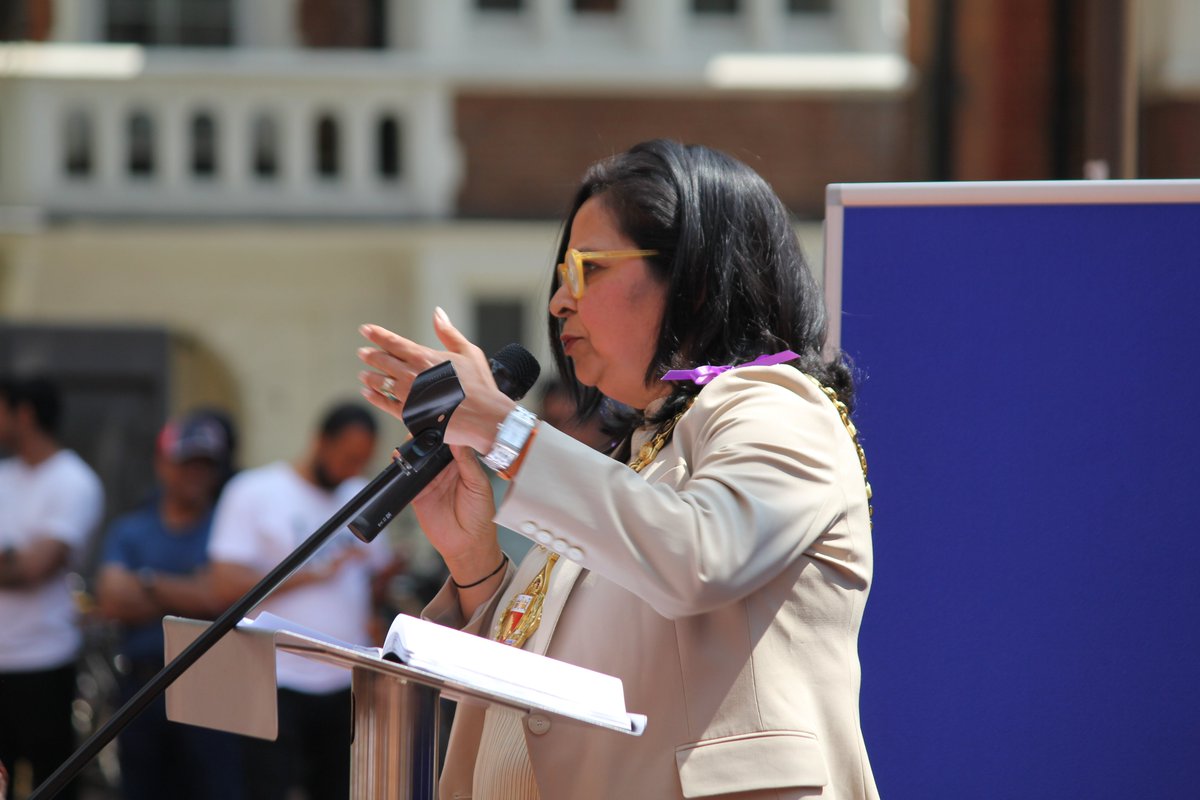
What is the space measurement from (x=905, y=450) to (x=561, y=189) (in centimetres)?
767

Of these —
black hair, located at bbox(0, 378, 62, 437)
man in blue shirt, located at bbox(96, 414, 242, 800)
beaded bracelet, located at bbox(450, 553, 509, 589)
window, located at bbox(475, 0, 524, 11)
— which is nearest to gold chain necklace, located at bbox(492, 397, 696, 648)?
beaded bracelet, located at bbox(450, 553, 509, 589)

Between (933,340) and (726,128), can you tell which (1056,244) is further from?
(726,128)

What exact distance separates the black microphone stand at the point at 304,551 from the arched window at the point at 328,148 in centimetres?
883

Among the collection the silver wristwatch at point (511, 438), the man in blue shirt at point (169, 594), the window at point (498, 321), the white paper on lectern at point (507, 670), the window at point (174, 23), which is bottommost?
the man in blue shirt at point (169, 594)

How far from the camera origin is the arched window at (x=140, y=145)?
35.2 ft

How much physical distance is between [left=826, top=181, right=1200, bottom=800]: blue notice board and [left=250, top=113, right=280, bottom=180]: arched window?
27.2ft

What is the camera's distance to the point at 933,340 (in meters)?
2.96

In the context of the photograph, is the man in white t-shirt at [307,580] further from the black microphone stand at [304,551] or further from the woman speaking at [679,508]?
the black microphone stand at [304,551]

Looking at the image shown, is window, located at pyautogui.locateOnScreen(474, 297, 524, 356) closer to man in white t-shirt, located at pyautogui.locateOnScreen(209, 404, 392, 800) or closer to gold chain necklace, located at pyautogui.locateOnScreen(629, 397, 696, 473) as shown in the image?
man in white t-shirt, located at pyautogui.locateOnScreen(209, 404, 392, 800)

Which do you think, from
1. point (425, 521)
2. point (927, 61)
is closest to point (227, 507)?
point (425, 521)

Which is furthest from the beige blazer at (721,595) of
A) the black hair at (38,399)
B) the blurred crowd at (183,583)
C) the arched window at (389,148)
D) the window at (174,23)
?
the window at (174,23)

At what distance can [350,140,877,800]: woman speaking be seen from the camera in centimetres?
212

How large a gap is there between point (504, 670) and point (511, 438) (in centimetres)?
31

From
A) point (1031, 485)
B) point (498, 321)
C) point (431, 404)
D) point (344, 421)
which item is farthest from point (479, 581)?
point (498, 321)
